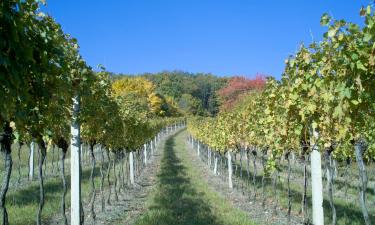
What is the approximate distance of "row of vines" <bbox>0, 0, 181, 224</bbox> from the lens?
2875 millimetres

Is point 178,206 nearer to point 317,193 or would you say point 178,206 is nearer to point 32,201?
point 32,201

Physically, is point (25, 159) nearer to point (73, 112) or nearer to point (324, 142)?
point (73, 112)

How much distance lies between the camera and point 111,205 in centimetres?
1231

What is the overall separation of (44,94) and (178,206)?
8.52 meters

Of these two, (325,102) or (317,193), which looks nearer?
(325,102)

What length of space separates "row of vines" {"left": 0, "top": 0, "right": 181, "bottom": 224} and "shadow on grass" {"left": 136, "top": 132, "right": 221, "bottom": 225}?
2242 millimetres

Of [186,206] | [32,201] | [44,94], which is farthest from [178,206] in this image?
[44,94]

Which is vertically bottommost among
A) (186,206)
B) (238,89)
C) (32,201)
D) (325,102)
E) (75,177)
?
(186,206)

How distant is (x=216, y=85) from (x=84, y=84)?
117765 mm

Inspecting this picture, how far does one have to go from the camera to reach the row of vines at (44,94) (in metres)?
2.88

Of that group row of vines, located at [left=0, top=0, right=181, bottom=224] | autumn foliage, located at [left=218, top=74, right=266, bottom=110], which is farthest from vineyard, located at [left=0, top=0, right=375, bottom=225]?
autumn foliage, located at [left=218, top=74, right=266, bottom=110]

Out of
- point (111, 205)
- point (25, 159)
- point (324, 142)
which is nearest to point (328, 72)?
point (324, 142)

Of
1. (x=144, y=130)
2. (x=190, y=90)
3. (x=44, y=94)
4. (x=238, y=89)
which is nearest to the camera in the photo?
(x=44, y=94)

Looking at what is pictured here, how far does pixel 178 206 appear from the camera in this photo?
38.5 feet
